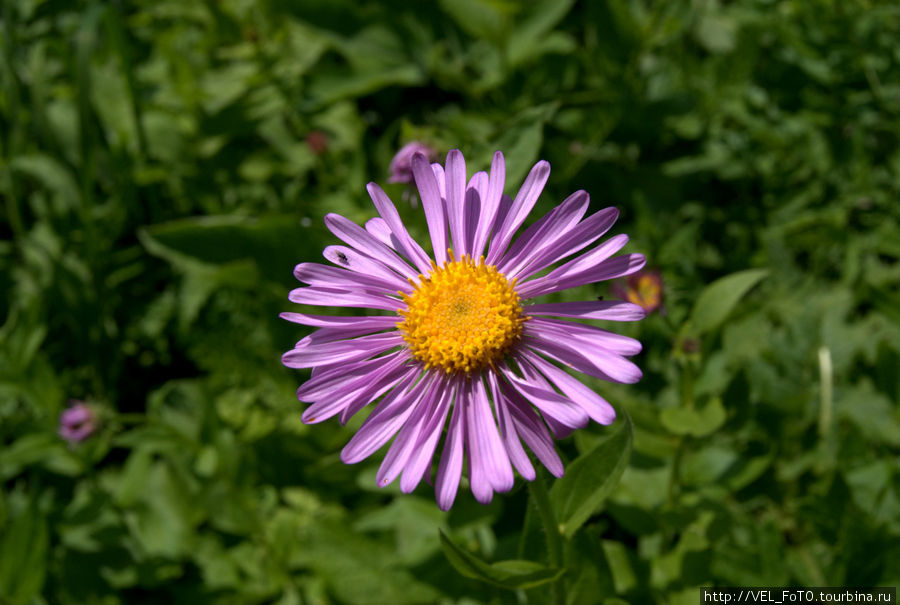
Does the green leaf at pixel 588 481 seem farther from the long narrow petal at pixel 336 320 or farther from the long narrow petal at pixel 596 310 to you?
the long narrow petal at pixel 336 320

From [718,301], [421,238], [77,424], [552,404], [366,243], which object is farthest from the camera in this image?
[77,424]

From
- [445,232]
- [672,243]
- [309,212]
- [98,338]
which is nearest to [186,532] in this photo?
[98,338]

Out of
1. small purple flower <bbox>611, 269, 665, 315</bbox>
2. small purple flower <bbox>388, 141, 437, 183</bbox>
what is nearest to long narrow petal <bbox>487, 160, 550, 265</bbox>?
small purple flower <bbox>388, 141, 437, 183</bbox>

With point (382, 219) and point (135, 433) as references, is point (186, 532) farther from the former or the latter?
point (382, 219)

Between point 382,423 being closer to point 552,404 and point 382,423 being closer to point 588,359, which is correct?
point 552,404

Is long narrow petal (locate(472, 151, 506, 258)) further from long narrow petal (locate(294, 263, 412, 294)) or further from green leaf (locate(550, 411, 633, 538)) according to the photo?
green leaf (locate(550, 411, 633, 538))

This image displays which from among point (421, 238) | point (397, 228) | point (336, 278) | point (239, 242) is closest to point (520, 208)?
point (397, 228)
